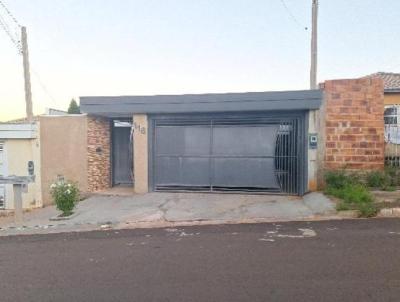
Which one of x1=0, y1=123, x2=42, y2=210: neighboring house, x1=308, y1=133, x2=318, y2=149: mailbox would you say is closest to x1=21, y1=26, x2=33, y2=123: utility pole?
x1=0, y1=123, x2=42, y2=210: neighboring house

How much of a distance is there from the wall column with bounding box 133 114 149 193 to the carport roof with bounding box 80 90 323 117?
390 millimetres

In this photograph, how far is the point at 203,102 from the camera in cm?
1147

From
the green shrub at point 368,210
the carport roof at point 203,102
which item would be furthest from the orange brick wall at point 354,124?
the green shrub at point 368,210

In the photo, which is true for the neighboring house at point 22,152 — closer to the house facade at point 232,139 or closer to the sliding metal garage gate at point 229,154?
the house facade at point 232,139

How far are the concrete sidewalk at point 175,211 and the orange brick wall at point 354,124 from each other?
165 centimetres

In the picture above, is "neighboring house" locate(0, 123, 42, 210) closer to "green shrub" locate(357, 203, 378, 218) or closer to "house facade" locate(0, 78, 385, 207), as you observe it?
"house facade" locate(0, 78, 385, 207)

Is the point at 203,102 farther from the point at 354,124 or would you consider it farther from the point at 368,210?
the point at 368,210

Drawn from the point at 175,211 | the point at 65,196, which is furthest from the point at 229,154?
the point at 65,196

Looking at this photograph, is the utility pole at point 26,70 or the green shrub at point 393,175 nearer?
the green shrub at point 393,175

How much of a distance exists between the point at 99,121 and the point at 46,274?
352 inches

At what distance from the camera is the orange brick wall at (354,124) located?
10.7m

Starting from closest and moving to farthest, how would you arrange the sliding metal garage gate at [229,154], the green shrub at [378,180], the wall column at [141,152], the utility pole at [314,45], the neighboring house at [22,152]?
the green shrub at [378,180] < the sliding metal garage gate at [229,154] < the wall column at [141,152] < the neighboring house at [22,152] < the utility pole at [314,45]

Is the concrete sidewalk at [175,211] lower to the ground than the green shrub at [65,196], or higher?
lower

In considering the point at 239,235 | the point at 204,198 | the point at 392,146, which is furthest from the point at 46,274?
the point at 392,146
